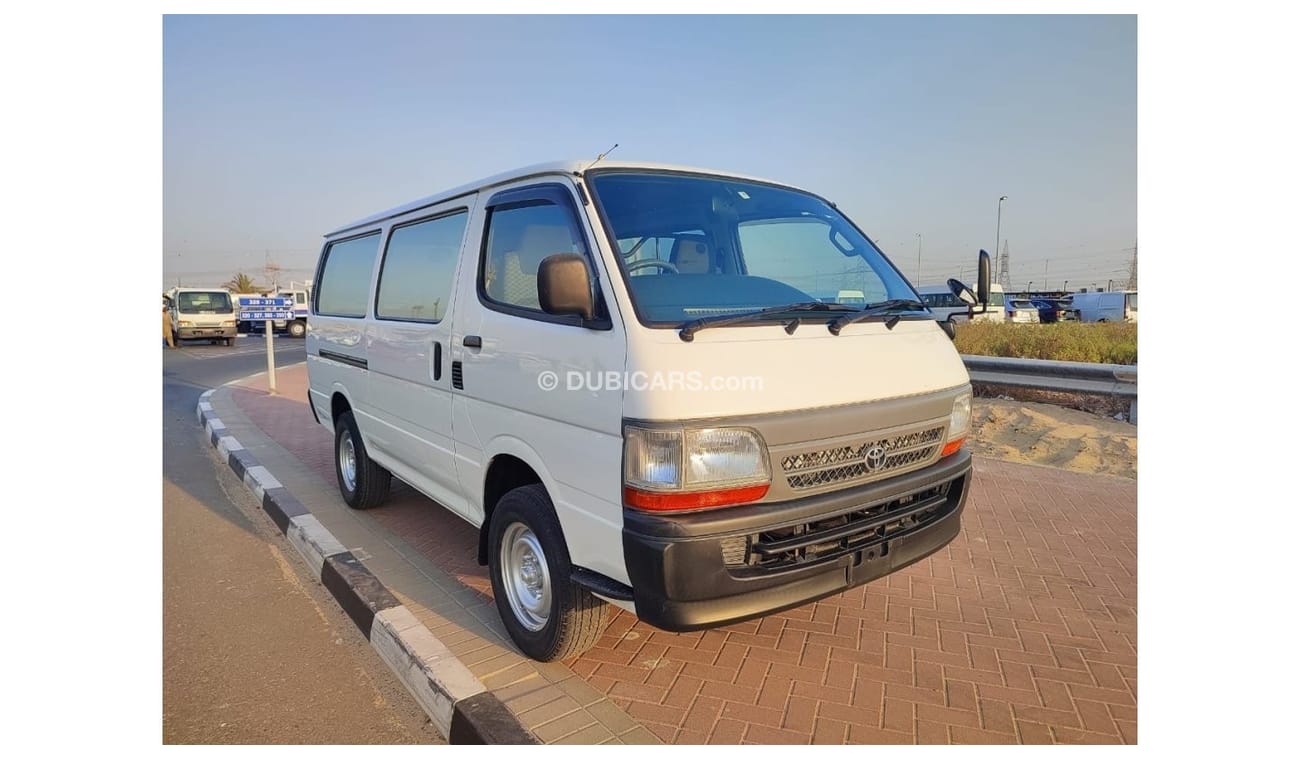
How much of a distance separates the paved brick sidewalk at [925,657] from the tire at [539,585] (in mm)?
200

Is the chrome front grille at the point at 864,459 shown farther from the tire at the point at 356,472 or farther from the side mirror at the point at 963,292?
the tire at the point at 356,472

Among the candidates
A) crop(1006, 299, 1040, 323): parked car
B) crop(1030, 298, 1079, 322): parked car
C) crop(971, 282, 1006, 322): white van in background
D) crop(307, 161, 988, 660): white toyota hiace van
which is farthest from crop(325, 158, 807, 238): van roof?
crop(1030, 298, 1079, 322): parked car

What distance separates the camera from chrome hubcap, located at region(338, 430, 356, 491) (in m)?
5.57

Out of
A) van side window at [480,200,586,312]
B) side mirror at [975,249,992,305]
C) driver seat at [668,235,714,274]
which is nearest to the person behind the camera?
van side window at [480,200,586,312]

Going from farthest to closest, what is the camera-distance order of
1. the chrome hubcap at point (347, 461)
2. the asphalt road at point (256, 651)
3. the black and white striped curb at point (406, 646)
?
the chrome hubcap at point (347, 461) < the asphalt road at point (256, 651) < the black and white striped curb at point (406, 646)

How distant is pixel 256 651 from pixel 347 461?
7.60 feet

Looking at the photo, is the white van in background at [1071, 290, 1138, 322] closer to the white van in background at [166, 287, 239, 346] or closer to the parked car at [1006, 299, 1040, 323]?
the parked car at [1006, 299, 1040, 323]

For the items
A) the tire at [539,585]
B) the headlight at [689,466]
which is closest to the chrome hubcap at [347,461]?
the tire at [539,585]

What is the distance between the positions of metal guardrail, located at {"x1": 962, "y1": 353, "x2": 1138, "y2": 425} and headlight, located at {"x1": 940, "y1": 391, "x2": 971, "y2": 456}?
5322 millimetres

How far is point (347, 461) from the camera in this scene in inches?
224

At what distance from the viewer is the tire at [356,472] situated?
5328mm

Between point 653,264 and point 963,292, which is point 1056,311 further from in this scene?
point 653,264

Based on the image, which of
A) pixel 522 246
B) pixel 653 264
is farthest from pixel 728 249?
pixel 522 246
